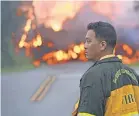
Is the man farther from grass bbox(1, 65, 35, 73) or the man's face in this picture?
grass bbox(1, 65, 35, 73)

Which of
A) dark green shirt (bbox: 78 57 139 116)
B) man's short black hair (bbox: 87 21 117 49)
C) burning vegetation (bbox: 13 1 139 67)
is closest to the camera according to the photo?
dark green shirt (bbox: 78 57 139 116)

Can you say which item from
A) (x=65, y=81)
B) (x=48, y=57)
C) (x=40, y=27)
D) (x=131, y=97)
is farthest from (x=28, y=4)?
(x=131, y=97)

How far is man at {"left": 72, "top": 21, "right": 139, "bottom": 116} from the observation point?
84.0 inches

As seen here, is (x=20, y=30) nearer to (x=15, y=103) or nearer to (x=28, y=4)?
(x=28, y=4)

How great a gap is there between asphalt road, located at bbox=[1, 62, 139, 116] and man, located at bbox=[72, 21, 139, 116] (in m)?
2.49

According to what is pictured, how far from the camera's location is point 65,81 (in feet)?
15.8

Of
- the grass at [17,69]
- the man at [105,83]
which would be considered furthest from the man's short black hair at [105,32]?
the grass at [17,69]

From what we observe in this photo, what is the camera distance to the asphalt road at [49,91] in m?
4.82

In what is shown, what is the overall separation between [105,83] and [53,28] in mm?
2739

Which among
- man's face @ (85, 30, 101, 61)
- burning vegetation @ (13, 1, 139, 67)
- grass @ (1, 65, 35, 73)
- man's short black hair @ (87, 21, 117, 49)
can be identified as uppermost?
man's short black hair @ (87, 21, 117, 49)

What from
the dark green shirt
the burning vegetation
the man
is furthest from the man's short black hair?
the burning vegetation

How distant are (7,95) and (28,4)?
1159 millimetres

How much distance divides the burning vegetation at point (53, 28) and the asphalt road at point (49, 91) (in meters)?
0.11

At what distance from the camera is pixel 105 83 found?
216 centimetres
